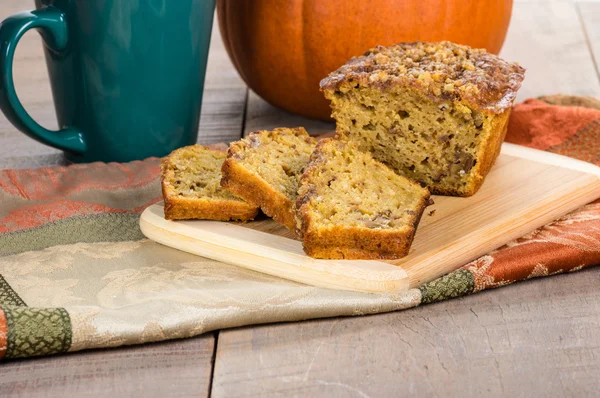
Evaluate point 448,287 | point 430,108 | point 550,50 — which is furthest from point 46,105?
point 550,50

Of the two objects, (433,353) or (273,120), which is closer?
(433,353)

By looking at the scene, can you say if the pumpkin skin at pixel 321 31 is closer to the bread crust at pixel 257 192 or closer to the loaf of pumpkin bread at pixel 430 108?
the loaf of pumpkin bread at pixel 430 108

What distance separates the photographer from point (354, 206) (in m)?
2.40

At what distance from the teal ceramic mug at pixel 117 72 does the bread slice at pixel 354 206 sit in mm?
672

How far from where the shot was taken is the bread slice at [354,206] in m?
2.27

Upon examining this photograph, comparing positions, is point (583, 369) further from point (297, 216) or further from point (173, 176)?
point (173, 176)

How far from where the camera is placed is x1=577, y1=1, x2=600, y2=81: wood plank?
13.9 feet

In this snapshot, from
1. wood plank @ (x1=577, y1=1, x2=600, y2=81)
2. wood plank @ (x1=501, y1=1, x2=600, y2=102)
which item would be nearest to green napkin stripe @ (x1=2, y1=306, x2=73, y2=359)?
wood plank @ (x1=501, y1=1, x2=600, y2=102)

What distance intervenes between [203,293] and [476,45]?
1.60 m

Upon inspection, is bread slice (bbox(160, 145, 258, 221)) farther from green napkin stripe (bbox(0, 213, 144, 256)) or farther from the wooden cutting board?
green napkin stripe (bbox(0, 213, 144, 256))

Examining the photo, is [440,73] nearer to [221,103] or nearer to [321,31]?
[321,31]

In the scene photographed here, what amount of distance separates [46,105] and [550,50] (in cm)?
247

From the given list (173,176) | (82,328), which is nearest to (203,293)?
(82,328)

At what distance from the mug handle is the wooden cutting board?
628 mm
